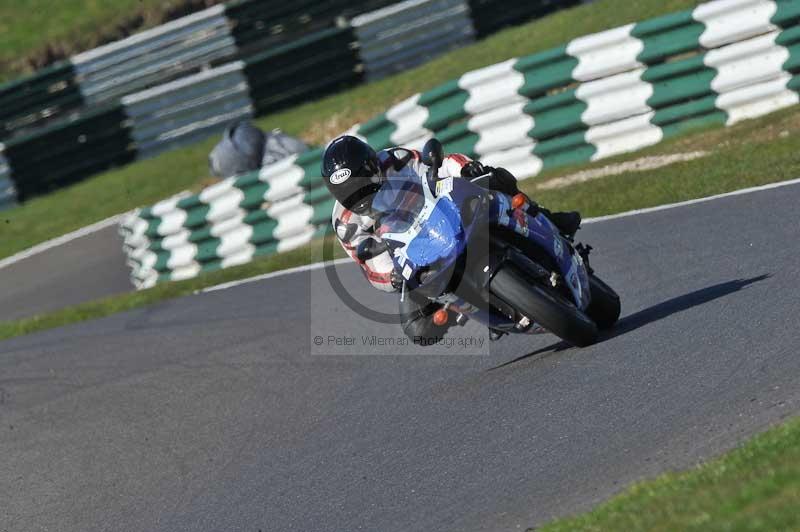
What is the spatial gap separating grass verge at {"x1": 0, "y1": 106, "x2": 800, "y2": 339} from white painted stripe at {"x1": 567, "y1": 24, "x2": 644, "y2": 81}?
2.86 ft

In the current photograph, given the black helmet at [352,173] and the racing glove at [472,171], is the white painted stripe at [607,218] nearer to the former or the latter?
the racing glove at [472,171]

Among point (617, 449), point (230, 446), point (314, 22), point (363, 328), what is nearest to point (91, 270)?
point (314, 22)

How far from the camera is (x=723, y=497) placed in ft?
14.5

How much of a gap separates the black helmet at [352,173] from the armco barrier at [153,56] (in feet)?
48.5

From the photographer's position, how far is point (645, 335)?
7492 millimetres

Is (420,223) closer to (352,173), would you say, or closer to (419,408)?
(352,173)

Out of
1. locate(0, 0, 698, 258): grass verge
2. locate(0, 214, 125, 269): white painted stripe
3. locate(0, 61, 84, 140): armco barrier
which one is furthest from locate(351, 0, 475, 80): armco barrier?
locate(0, 61, 84, 140): armco barrier

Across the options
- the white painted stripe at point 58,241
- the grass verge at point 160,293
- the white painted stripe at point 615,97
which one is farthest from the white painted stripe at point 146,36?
the white painted stripe at point 615,97

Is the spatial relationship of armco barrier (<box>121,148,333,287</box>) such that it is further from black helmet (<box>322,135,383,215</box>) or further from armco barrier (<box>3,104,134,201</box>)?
black helmet (<box>322,135,383,215</box>)

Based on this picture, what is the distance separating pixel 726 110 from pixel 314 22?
10.0m

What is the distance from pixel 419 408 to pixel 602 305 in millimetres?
1241

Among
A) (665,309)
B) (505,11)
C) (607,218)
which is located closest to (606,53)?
(607,218)

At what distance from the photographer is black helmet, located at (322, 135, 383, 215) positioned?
7.07m

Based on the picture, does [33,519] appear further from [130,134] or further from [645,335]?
[130,134]
